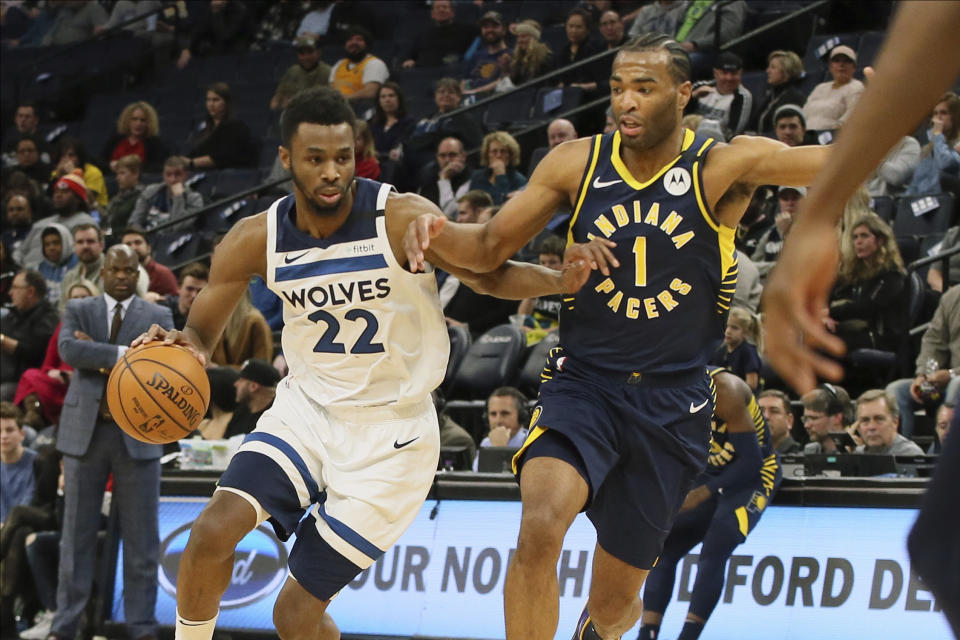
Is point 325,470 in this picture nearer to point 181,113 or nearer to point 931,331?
point 931,331

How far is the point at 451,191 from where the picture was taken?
38.3 ft

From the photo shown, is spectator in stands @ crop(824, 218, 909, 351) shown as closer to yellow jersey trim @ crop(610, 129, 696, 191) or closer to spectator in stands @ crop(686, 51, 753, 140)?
spectator in stands @ crop(686, 51, 753, 140)

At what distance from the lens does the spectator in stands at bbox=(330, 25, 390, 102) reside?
14.2 m

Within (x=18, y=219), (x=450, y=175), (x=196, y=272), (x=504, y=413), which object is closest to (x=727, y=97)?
(x=450, y=175)

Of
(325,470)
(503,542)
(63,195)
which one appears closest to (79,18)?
(63,195)

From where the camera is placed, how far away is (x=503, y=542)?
25.2 feet

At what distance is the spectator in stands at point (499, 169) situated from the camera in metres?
11.2

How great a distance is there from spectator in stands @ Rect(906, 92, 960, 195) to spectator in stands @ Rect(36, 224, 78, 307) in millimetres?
7181

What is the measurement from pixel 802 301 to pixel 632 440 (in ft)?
10.4

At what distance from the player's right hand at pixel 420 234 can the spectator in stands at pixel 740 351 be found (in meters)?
3.69

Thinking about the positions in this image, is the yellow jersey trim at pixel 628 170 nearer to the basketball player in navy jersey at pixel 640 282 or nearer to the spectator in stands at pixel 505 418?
the basketball player in navy jersey at pixel 640 282

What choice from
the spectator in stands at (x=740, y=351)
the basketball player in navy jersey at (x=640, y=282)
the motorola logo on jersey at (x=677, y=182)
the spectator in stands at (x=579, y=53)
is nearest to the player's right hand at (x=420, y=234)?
the basketball player in navy jersey at (x=640, y=282)

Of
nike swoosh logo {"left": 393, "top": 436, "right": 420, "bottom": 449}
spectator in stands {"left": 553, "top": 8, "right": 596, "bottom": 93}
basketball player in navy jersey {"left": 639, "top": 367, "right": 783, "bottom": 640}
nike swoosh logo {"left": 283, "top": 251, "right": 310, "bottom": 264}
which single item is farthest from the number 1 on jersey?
spectator in stands {"left": 553, "top": 8, "right": 596, "bottom": 93}

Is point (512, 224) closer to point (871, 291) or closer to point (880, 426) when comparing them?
point (880, 426)
